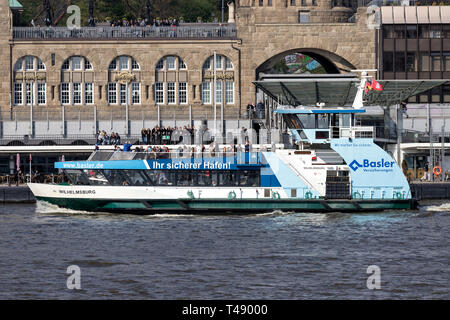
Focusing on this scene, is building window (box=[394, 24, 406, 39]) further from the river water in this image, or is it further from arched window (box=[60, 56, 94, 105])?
the river water

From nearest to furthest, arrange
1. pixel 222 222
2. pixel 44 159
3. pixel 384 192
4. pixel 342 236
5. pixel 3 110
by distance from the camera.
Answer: pixel 342 236 → pixel 222 222 → pixel 384 192 → pixel 44 159 → pixel 3 110

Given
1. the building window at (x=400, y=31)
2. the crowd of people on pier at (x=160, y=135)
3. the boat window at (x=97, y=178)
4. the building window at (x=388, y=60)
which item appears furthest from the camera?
the building window at (x=388, y=60)

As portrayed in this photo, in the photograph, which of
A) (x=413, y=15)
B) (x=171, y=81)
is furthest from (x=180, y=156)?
(x=413, y=15)

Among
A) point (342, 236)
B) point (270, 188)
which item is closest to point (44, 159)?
point (270, 188)

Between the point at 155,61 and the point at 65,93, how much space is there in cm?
996

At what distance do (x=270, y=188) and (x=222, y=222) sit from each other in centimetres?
521

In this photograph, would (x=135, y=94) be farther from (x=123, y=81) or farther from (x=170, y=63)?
(x=170, y=63)

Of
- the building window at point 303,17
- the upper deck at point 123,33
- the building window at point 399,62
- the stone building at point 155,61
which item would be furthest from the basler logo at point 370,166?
the building window at point 303,17

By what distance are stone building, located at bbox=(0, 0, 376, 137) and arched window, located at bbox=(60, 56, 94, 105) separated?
104 millimetres

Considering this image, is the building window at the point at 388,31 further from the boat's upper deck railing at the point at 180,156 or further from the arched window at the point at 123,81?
the boat's upper deck railing at the point at 180,156

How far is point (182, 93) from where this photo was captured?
103 meters

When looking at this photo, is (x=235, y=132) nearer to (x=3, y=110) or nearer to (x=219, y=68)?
(x=219, y=68)

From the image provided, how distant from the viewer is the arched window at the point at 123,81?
10162 centimetres

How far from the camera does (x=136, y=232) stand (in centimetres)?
5216
